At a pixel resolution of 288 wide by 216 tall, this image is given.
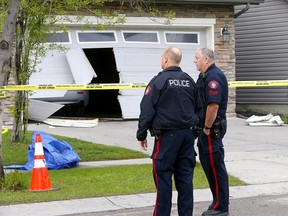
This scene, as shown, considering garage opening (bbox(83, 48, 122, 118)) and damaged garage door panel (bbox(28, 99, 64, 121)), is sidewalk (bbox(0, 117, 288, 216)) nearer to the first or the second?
damaged garage door panel (bbox(28, 99, 64, 121))

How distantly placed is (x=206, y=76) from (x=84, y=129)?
363 inches

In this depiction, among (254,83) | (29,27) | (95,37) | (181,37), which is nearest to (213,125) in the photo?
(254,83)

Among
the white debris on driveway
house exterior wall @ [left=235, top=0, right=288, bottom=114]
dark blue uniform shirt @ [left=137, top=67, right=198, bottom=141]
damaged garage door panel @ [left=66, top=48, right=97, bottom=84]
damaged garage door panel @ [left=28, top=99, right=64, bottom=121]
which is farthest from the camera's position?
house exterior wall @ [left=235, top=0, right=288, bottom=114]

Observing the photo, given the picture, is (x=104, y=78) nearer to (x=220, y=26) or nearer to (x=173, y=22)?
(x=173, y=22)

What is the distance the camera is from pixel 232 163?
1045cm

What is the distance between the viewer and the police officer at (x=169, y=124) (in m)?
5.91

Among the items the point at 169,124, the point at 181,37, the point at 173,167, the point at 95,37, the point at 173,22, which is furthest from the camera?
the point at 181,37

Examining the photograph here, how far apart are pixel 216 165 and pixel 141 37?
37.3 feet

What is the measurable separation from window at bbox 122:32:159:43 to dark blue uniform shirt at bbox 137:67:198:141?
11704 millimetres

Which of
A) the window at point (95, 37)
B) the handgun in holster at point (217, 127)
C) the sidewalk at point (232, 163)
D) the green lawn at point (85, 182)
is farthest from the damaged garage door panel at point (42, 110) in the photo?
the handgun in holster at point (217, 127)

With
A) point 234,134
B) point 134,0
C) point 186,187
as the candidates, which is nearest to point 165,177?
point 186,187

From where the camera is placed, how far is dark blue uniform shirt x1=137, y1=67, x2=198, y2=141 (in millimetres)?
5898

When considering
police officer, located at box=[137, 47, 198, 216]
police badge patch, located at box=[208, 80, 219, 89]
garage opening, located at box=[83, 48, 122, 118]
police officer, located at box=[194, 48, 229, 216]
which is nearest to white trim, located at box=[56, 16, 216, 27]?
garage opening, located at box=[83, 48, 122, 118]

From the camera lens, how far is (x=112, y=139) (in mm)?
13727
